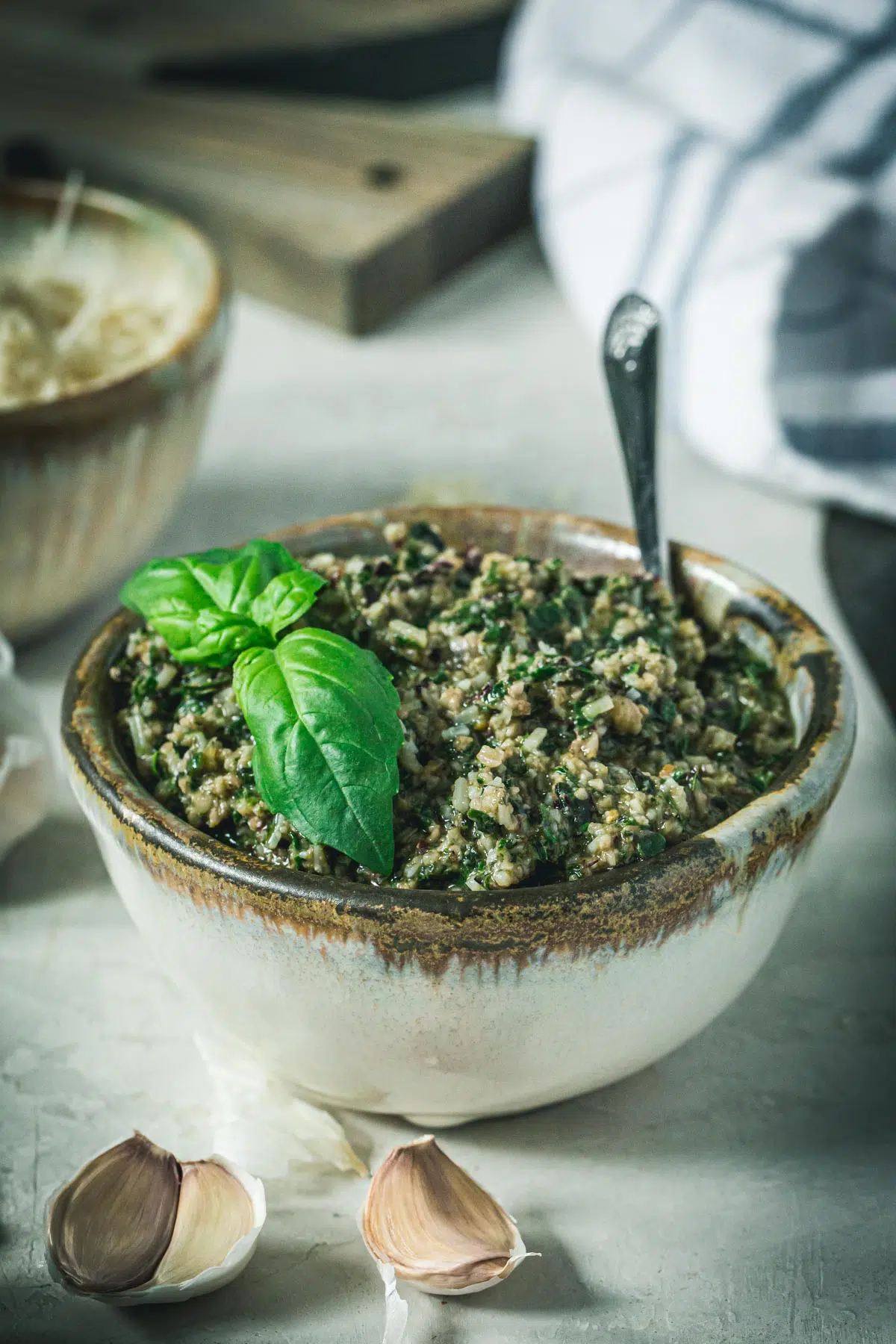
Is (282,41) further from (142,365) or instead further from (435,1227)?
(435,1227)

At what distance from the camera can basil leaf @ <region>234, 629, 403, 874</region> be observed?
2.74 ft

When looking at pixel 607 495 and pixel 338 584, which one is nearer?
pixel 338 584

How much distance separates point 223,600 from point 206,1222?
0.41 m

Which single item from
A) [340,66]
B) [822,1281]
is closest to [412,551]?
[822,1281]

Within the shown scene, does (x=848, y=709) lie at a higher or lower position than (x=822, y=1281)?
higher

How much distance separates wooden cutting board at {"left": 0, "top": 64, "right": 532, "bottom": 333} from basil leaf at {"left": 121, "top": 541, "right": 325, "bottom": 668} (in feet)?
4.16

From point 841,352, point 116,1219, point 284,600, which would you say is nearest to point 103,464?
point 284,600

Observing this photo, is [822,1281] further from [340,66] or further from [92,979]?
[340,66]

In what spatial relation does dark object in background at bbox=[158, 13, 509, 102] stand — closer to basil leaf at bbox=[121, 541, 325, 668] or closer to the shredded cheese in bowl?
the shredded cheese in bowl

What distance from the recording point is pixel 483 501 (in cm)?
185

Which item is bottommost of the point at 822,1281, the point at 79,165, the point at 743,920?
the point at 79,165

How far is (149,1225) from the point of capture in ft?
2.89

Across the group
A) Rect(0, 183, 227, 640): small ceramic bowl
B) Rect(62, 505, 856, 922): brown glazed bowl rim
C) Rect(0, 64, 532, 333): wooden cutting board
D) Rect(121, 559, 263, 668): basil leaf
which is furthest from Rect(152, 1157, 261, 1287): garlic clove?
Rect(0, 64, 532, 333): wooden cutting board

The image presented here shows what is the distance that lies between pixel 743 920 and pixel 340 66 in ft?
8.57
